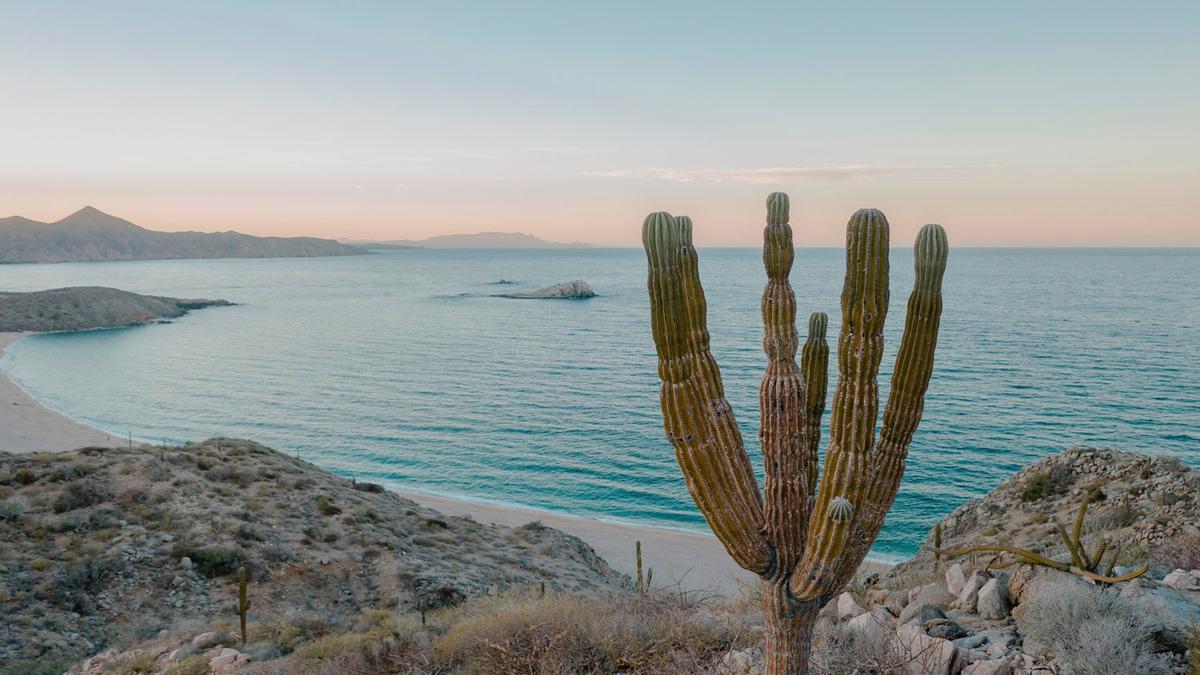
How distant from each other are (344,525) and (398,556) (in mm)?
2615

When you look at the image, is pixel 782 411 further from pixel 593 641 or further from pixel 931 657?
pixel 593 641

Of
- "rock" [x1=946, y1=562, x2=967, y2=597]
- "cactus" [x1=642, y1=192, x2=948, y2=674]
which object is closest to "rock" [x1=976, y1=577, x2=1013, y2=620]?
"rock" [x1=946, y1=562, x2=967, y2=597]

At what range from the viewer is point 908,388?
6.05 metres

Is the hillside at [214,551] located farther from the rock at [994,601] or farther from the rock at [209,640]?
the rock at [994,601]

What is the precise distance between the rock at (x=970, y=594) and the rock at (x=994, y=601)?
0.44 ft

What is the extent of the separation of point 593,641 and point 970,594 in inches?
178

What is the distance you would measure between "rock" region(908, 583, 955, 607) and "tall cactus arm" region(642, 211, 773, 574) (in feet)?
12.5

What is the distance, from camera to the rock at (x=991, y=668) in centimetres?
647

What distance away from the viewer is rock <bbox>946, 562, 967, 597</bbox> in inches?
350

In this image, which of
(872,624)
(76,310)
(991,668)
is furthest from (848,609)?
(76,310)

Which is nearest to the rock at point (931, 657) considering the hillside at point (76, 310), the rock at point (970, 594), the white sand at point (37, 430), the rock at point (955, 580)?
the rock at point (970, 594)

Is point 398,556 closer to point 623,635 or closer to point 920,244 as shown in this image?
point 623,635

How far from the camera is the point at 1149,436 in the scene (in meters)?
32.4

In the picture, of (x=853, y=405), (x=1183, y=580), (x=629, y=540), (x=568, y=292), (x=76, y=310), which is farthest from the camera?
(x=568, y=292)
